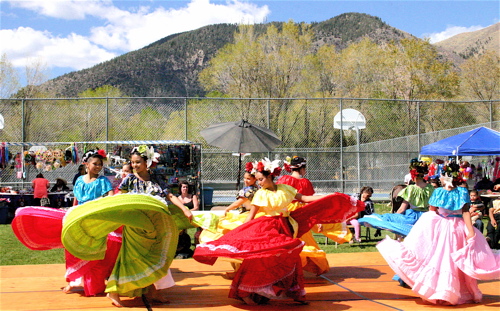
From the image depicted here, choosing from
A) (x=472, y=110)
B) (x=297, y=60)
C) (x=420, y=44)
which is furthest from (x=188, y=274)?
(x=420, y=44)

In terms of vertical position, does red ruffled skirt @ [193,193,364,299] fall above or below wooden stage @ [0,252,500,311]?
above

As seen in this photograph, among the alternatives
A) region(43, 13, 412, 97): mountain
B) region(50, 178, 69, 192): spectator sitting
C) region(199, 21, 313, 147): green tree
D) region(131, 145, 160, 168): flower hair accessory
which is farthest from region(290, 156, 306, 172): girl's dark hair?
region(43, 13, 412, 97): mountain

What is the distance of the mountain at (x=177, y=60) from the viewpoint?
98562 millimetres

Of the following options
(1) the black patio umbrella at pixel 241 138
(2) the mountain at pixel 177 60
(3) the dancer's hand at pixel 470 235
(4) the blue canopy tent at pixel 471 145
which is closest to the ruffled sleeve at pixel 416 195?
(3) the dancer's hand at pixel 470 235

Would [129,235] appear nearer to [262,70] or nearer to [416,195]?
[416,195]

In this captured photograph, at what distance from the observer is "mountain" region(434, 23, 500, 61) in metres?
143

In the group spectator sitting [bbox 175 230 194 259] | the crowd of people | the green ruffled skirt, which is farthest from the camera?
spectator sitting [bbox 175 230 194 259]

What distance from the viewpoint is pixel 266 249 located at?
16.8 feet

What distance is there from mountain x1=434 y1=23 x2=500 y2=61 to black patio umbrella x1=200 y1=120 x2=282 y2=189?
13456cm

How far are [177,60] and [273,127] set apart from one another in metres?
104

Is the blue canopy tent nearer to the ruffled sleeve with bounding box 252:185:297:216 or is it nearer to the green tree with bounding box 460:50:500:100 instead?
the ruffled sleeve with bounding box 252:185:297:216

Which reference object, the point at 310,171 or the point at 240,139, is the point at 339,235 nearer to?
the point at 240,139

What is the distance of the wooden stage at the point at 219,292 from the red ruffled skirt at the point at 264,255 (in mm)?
180

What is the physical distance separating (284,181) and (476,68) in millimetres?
32738
